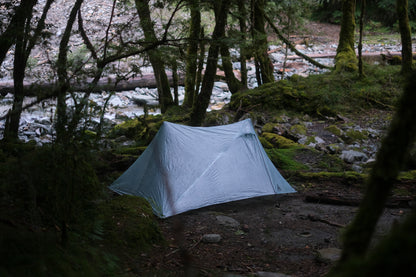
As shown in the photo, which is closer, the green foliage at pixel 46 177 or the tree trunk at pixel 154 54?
the green foliage at pixel 46 177

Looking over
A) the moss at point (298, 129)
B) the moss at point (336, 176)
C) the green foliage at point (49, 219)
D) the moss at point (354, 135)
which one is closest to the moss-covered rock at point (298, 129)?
the moss at point (298, 129)

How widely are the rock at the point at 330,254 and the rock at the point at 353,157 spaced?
3.69m

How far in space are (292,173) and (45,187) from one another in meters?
4.39

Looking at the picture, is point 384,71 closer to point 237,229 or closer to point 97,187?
point 237,229

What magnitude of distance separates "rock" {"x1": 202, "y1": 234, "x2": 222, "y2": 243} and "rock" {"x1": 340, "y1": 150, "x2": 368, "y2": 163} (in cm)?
396

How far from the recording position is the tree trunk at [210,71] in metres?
6.47

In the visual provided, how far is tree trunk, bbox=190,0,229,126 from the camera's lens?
21.2ft

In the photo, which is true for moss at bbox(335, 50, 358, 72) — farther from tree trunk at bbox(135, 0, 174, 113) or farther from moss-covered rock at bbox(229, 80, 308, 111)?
tree trunk at bbox(135, 0, 174, 113)

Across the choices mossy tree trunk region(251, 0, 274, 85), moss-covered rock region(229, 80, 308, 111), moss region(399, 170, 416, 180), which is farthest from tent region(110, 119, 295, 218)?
moss-covered rock region(229, 80, 308, 111)

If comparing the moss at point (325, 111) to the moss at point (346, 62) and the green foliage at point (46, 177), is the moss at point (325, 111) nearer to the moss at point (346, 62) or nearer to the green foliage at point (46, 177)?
the moss at point (346, 62)

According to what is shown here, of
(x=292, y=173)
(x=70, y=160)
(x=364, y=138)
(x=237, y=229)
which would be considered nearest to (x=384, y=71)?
(x=364, y=138)

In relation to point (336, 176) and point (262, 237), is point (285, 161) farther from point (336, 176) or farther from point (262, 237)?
point (262, 237)

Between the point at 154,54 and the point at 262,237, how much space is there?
273 centimetres

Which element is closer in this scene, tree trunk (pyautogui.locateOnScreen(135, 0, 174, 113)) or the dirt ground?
the dirt ground
